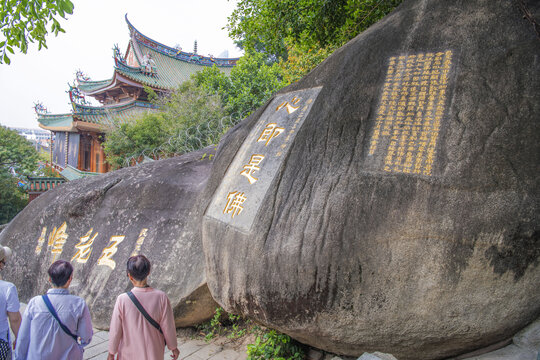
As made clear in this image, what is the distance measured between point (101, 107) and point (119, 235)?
13.9m

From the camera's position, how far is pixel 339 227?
93.3 inches

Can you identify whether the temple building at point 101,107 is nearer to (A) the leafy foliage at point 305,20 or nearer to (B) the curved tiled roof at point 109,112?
(B) the curved tiled roof at point 109,112

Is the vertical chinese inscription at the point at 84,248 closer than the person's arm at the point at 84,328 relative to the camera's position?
No

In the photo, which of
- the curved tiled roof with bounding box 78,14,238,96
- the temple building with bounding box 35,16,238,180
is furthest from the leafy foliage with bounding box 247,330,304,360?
the curved tiled roof with bounding box 78,14,238,96

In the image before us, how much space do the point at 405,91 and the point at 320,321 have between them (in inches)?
72.8

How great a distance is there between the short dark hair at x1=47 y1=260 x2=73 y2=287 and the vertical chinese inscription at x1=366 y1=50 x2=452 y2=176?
7.18 feet

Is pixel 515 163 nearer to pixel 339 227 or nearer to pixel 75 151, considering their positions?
pixel 339 227

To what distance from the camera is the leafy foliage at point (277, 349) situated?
3117 millimetres

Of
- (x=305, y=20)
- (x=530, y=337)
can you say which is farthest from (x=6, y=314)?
(x=305, y=20)

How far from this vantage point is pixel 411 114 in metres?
2.47

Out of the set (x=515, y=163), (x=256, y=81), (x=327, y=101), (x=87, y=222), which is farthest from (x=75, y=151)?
(x=515, y=163)

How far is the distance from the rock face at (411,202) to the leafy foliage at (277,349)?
19.4 inches

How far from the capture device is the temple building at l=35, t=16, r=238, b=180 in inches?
617

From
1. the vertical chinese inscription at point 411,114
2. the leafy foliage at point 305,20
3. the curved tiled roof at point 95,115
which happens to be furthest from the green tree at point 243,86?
the vertical chinese inscription at point 411,114
